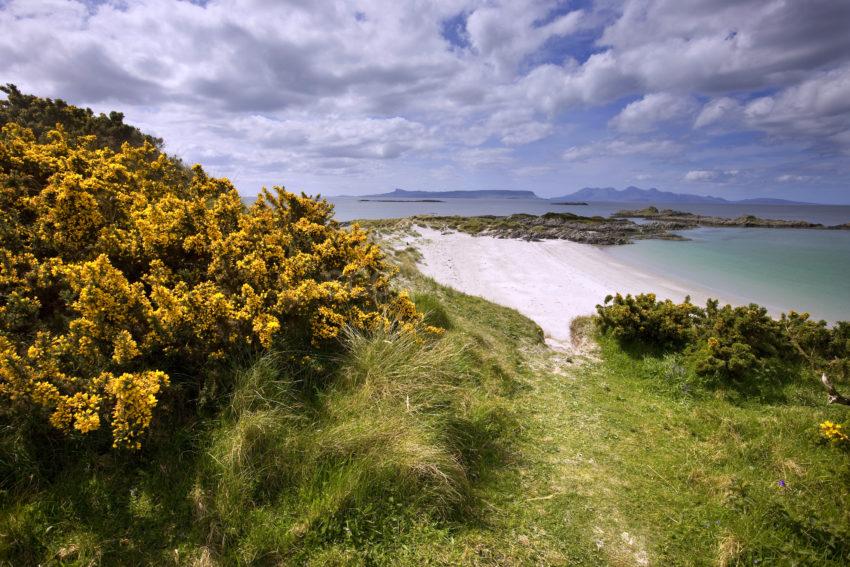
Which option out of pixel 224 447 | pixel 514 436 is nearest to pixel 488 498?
pixel 514 436

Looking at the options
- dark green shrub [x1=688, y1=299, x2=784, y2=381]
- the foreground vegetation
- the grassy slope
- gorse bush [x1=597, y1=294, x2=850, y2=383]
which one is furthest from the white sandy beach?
the grassy slope

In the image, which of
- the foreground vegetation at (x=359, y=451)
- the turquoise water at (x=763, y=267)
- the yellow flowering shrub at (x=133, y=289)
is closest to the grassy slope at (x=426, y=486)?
the foreground vegetation at (x=359, y=451)

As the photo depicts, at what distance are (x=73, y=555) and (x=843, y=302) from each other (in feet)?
86.7

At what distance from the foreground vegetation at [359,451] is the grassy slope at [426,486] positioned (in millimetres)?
19

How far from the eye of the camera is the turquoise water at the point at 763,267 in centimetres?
1825

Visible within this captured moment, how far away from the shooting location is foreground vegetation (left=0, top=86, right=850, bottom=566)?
3078 mm

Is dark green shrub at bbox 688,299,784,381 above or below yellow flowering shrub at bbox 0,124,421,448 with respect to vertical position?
below

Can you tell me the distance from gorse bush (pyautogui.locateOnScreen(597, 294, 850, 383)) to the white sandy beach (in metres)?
2.06

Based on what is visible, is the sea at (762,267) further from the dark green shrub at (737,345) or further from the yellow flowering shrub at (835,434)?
the yellow flowering shrub at (835,434)

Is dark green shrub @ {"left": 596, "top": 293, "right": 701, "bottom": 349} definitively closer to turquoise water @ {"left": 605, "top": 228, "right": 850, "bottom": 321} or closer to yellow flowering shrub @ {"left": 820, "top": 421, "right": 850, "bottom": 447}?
yellow flowering shrub @ {"left": 820, "top": 421, "right": 850, "bottom": 447}

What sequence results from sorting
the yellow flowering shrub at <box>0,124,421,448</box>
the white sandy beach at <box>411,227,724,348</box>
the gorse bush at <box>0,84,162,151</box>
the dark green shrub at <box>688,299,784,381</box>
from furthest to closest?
the white sandy beach at <box>411,227,724,348</box> → the gorse bush at <box>0,84,162,151</box> → the dark green shrub at <box>688,299,784,381</box> → the yellow flowering shrub at <box>0,124,421,448</box>

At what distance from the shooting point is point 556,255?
27.0 m

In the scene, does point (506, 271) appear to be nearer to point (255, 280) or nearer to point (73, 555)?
point (255, 280)

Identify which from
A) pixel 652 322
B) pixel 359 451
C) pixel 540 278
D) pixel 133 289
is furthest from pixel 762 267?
pixel 133 289
